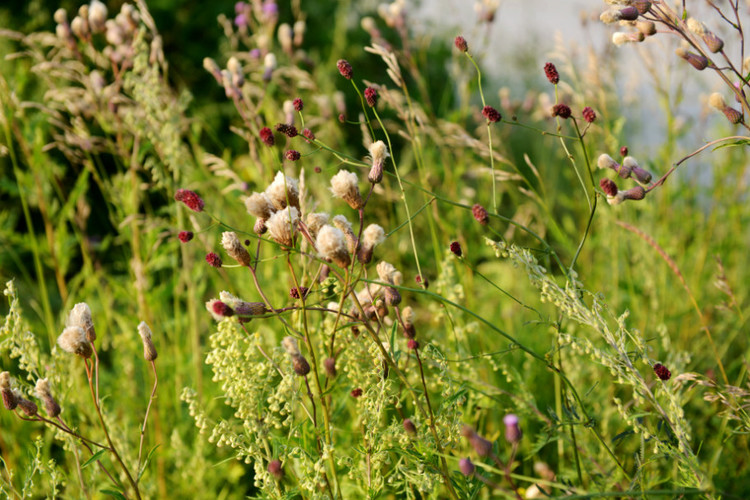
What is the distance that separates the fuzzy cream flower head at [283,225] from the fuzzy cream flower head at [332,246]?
0.08 metres

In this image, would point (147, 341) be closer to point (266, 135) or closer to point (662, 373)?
point (266, 135)

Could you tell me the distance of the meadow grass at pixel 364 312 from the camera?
799 millimetres

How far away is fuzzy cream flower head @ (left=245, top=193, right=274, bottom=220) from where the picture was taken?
804 millimetres

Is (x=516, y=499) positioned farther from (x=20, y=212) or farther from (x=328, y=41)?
(x=328, y=41)

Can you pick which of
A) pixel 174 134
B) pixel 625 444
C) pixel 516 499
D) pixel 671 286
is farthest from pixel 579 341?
pixel 671 286

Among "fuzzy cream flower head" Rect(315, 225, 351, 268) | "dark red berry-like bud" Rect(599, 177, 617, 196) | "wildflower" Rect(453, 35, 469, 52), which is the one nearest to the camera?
"fuzzy cream flower head" Rect(315, 225, 351, 268)

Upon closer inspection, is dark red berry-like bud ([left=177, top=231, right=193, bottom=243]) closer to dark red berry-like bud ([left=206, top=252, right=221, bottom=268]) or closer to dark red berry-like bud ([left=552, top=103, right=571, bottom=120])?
dark red berry-like bud ([left=206, top=252, right=221, bottom=268])

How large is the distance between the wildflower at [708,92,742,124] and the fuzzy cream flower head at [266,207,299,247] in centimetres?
61

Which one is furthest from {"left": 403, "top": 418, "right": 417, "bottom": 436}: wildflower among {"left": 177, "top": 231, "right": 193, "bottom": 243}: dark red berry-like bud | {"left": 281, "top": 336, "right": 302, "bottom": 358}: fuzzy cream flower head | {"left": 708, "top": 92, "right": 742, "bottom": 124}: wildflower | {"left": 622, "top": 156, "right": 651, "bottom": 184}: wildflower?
{"left": 708, "top": 92, "right": 742, "bottom": 124}: wildflower

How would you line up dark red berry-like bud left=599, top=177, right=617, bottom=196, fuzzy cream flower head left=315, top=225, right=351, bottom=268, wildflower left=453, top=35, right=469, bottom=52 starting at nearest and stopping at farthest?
1. fuzzy cream flower head left=315, top=225, right=351, bottom=268
2. dark red berry-like bud left=599, top=177, right=617, bottom=196
3. wildflower left=453, top=35, right=469, bottom=52

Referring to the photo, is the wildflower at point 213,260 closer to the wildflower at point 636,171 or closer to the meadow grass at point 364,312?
the meadow grass at point 364,312

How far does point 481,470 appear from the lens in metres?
0.97

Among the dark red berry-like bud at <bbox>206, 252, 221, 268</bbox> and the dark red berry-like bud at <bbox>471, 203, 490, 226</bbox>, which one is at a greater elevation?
the dark red berry-like bud at <bbox>471, 203, 490, 226</bbox>

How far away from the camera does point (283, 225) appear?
2.52 ft
